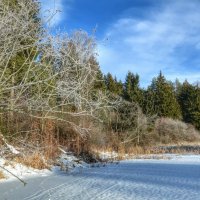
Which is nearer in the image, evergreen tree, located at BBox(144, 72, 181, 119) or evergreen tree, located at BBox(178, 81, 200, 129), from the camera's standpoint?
evergreen tree, located at BBox(144, 72, 181, 119)

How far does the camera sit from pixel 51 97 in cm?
733

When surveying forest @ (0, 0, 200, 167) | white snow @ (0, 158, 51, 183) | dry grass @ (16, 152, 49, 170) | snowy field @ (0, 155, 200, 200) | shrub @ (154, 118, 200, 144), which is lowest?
snowy field @ (0, 155, 200, 200)

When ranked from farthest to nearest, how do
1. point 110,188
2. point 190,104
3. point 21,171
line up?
point 190,104 < point 21,171 < point 110,188

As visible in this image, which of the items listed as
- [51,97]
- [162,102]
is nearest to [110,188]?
[51,97]

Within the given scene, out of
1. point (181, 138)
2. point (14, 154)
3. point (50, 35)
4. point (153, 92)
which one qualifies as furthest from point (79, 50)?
point (153, 92)

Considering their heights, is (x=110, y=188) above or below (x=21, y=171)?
below

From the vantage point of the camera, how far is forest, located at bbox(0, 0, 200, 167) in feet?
22.6

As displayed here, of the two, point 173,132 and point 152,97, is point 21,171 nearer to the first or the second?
point 173,132

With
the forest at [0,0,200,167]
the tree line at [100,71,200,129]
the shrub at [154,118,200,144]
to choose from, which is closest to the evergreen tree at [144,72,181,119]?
the tree line at [100,71,200,129]

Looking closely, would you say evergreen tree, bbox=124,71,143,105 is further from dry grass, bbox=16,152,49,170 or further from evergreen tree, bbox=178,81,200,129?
dry grass, bbox=16,152,49,170

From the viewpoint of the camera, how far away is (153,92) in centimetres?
5878

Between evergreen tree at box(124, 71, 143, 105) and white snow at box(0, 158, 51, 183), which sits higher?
evergreen tree at box(124, 71, 143, 105)

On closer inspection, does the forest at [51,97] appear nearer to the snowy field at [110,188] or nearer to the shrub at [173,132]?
the shrub at [173,132]

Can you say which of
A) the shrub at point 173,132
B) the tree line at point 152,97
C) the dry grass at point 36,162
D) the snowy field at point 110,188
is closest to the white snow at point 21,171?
the dry grass at point 36,162
